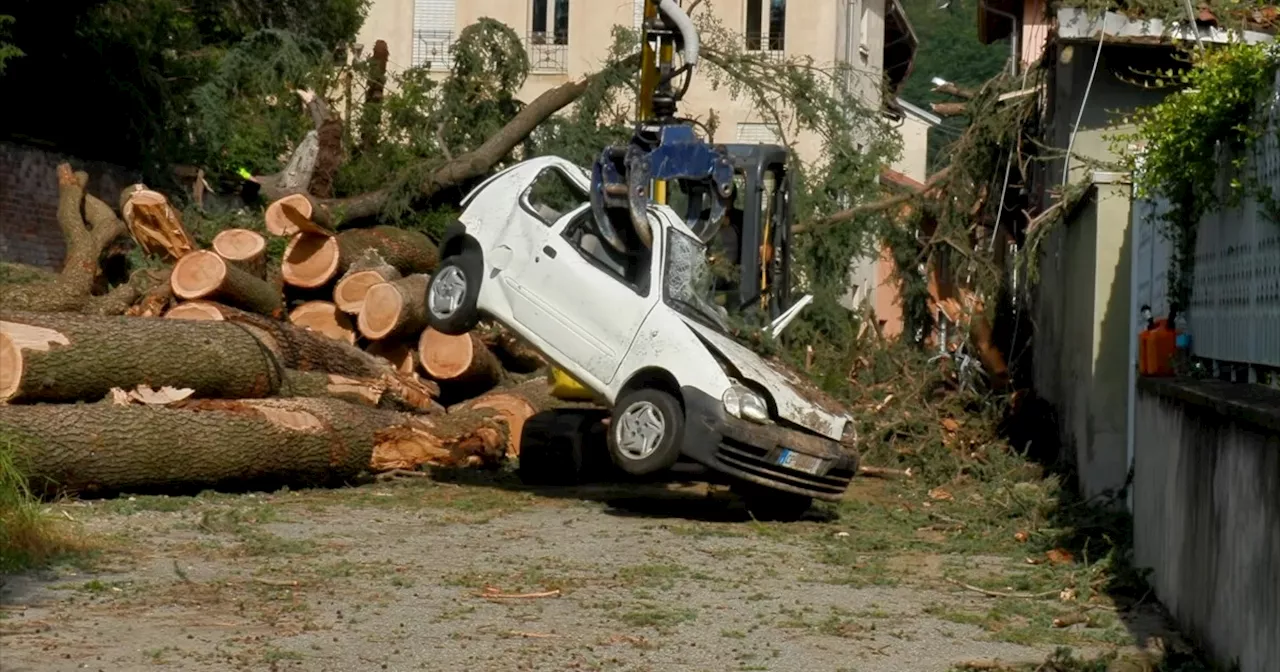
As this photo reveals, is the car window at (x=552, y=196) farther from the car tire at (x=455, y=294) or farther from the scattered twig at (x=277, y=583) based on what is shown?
the scattered twig at (x=277, y=583)

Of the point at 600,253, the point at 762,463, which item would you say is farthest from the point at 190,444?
the point at 762,463

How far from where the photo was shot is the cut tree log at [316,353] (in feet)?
54.1

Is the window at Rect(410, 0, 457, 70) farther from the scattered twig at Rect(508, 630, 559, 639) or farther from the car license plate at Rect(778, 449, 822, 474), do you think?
the scattered twig at Rect(508, 630, 559, 639)

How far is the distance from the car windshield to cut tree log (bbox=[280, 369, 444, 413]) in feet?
11.2

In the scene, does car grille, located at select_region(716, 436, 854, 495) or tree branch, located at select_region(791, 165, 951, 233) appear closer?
car grille, located at select_region(716, 436, 854, 495)

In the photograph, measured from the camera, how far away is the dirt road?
777 centimetres

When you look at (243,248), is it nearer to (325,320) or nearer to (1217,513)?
(325,320)

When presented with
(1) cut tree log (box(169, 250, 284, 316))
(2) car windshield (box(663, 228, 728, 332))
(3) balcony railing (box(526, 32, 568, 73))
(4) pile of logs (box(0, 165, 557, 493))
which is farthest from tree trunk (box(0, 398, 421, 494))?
(3) balcony railing (box(526, 32, 568, 73))

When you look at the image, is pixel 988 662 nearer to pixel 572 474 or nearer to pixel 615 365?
pixel 615 365

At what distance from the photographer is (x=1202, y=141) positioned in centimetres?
939

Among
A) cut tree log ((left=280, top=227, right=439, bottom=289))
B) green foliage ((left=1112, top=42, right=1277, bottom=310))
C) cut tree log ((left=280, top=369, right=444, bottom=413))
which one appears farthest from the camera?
cut tree log ((left=280, top=227, right=439, bottom=289))

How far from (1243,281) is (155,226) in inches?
485

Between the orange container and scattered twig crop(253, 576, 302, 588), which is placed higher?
the orange container

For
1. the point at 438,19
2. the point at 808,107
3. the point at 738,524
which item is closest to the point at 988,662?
the point at 738,524
